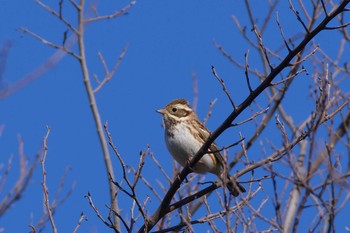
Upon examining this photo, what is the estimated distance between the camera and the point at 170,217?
914cm

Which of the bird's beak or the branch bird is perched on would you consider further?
the bird's beak

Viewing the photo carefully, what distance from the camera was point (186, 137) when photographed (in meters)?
8.76

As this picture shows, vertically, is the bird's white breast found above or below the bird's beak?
below

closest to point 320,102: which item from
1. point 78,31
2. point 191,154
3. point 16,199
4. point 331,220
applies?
point 331,220

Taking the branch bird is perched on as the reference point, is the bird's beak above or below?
above

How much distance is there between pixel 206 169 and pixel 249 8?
3.62 metres

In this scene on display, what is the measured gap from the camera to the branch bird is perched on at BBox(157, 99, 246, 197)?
341 inches

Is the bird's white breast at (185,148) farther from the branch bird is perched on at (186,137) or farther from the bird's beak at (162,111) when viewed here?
the bird's beak at (162,111)

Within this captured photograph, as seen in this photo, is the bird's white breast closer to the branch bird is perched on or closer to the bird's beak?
the branch bird is perched on

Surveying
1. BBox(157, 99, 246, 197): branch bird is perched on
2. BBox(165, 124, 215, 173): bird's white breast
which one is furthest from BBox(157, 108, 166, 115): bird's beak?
BBox(165, 124, 215, 173): bird's white breast

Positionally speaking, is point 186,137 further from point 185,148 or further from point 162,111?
point 162,111

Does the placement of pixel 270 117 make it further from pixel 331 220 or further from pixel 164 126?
pixel 331 220

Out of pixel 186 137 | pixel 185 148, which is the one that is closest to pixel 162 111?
pixel 186 137

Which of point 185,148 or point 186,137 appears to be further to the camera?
point 186,137
